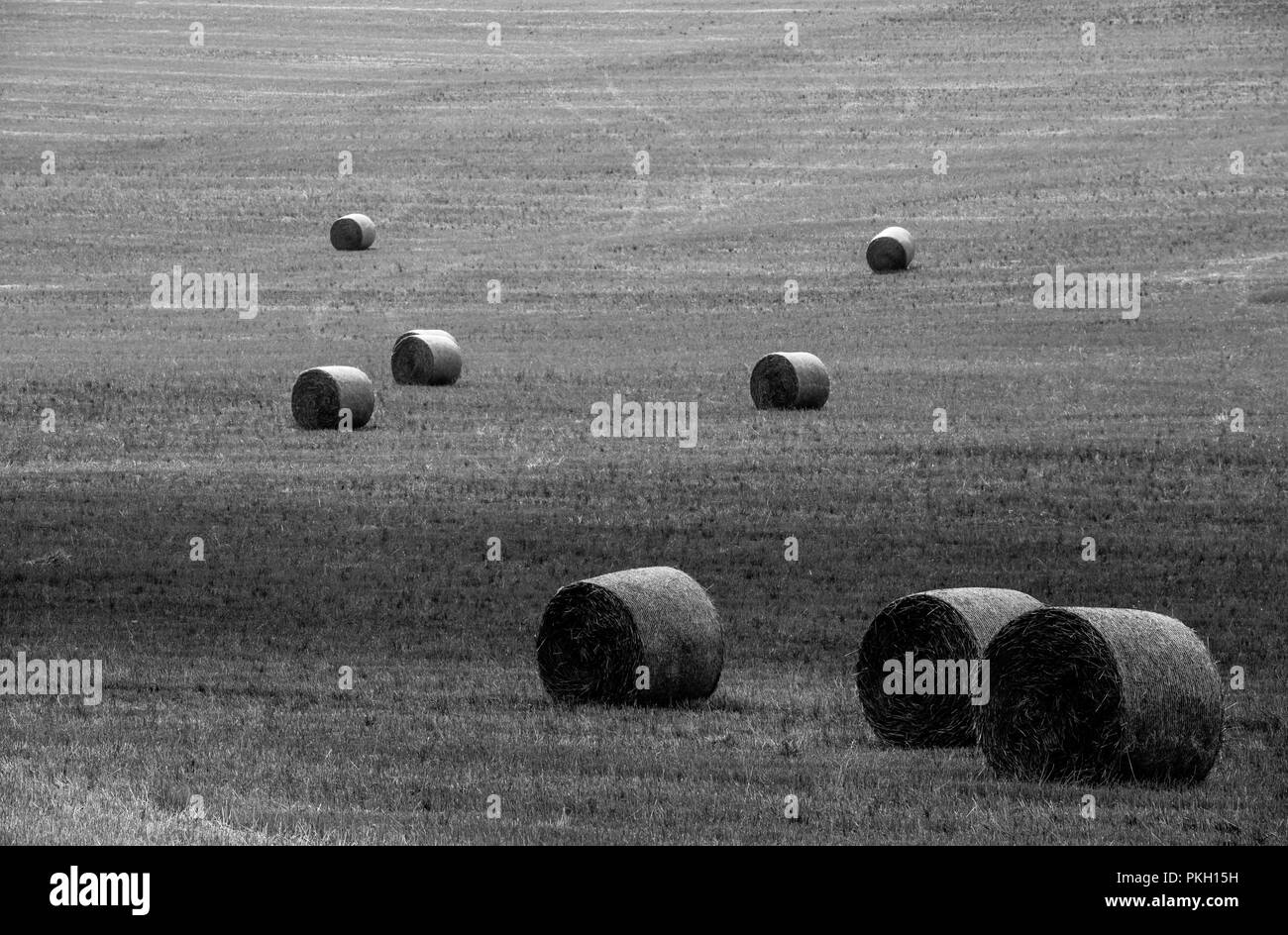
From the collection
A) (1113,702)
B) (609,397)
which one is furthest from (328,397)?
(1113,702)

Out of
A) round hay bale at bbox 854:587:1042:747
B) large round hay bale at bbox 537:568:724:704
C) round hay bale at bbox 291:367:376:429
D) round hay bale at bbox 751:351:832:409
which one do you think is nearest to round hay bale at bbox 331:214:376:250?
round hay bale at bbox 291:367:376:429

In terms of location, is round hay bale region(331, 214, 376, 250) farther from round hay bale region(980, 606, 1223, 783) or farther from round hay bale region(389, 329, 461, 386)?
round hay bale region(980, 606, 1223, 783)

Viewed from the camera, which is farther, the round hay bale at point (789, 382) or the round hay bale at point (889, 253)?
the round hay bale at point (889, 253)

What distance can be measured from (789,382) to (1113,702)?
23.6 m

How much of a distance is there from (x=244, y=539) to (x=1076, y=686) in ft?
48.5

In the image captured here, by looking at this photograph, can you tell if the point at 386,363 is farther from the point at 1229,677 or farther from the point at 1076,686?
the point at 1076,686

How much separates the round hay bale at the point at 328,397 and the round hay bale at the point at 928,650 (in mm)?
20698

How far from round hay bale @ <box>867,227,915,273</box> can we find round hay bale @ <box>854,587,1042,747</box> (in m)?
38.8

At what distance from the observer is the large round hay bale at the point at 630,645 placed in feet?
55.9

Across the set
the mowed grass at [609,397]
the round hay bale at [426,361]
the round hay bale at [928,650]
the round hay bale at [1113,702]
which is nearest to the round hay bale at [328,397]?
the mowed grass at [609,397]

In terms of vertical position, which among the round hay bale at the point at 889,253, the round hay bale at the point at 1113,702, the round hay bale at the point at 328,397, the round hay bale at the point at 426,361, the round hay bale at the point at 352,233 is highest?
the round hay bale at the point at 352,233

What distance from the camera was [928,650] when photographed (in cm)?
1591

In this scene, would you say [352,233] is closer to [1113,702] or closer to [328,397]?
[328,397]

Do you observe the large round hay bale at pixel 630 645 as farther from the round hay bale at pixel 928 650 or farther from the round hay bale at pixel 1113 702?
the round hay bale at pixel 1113 702
